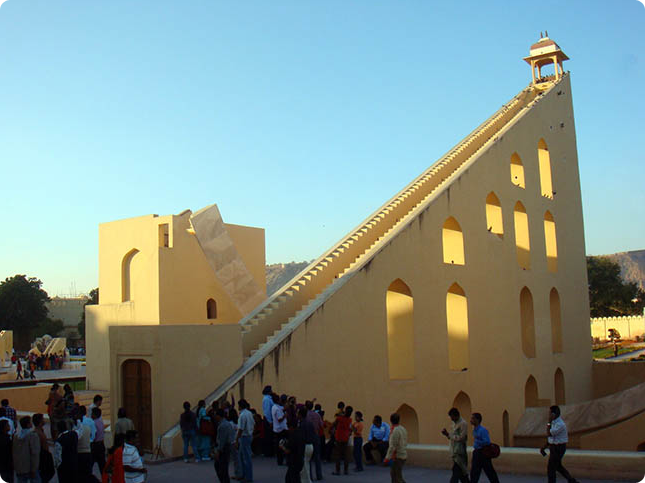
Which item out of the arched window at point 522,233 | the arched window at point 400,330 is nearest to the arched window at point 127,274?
the arched window at point 400,330

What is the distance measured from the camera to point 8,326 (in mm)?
48656

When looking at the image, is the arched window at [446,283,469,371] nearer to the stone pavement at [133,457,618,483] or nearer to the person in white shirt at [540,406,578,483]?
the stone pavement at [133,457,618,483]

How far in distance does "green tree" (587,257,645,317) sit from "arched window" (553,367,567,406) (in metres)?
30.8

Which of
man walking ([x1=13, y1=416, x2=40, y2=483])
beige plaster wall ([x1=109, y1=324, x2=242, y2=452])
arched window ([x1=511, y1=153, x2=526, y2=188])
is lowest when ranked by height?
man walking ([x1=13, y1=416, x2=40, y2=483])

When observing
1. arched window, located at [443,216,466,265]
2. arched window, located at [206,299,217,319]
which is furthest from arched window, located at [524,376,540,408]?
arched window, located at [206,299,217,319]

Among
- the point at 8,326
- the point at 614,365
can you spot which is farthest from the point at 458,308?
the point at 8,326

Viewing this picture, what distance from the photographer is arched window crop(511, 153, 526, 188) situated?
1988cm

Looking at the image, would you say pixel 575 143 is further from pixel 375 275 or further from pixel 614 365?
pixel 375 275

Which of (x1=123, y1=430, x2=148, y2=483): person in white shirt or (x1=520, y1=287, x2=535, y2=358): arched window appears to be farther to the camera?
(x1=520, y1=287, x2=535, y2=358): arched window

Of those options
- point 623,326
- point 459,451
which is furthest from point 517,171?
point 623,326

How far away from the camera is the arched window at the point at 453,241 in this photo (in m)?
16.3

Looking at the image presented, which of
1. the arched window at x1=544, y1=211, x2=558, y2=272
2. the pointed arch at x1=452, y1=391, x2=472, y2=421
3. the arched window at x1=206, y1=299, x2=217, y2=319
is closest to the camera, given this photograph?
the pointed arch at x1=452, y1=391, x2=472, y2=421

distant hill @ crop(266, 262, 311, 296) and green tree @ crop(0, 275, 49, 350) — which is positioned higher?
distant hill @ crop(266, 262, 311, 296)

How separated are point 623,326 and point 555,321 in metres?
25.5
